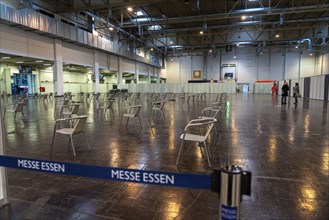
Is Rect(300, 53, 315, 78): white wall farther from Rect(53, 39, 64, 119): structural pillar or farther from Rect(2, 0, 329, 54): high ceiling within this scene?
Rect(53, 39, 64, 119): structural pillar

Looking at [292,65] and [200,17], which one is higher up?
[200,17]

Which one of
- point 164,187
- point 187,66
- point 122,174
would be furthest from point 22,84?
point 122,174

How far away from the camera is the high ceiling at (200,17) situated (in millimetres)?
14938

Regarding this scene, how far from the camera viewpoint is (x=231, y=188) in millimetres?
1407

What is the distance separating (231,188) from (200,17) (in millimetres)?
17535

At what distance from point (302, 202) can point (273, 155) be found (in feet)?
5.45

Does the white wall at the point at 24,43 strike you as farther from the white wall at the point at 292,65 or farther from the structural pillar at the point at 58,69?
the white wall at the point at 292,65

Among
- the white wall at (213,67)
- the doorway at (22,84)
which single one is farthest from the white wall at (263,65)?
the doorway at (22,84)

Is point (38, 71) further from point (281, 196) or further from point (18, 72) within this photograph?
point (281, 196)

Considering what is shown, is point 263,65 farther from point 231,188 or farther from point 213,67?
point 231,188

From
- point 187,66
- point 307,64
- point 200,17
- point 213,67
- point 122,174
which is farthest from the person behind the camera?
point 187,66

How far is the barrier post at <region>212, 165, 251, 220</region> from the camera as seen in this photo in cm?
140

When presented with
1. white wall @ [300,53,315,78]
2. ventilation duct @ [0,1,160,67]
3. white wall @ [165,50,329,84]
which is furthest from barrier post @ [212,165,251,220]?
white wall @ [300,53,315,78]

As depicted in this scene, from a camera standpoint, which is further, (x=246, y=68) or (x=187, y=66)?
(x=187, y=66)
